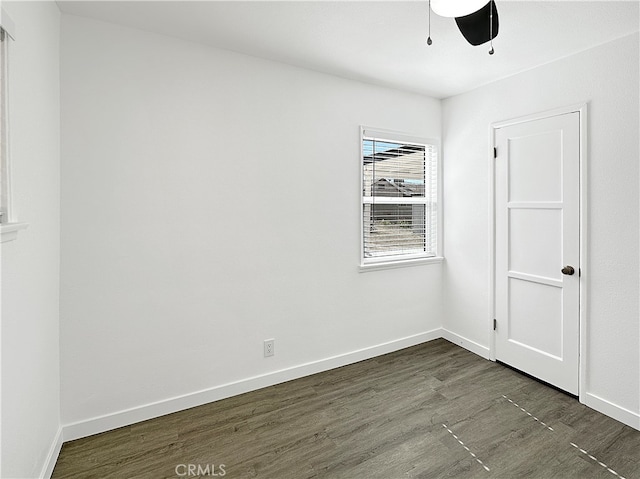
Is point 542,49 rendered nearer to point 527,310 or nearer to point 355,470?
point 527,310

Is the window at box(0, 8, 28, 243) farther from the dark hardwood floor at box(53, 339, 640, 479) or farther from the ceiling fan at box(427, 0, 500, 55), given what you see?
the ceiling fan at box(427, 0, 500, 55)

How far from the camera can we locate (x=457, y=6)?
1.33 meters

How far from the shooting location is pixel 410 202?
3.51m

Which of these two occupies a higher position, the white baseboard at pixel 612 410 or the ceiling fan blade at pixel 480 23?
the ceiling fan blade at pixel 480 23

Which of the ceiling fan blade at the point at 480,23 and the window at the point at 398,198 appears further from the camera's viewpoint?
the window at the point at 398,198

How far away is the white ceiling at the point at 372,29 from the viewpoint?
6.43 feet

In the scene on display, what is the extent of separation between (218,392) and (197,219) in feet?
4.21

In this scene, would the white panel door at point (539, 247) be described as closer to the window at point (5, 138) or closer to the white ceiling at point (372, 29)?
the white ceiling at point (372, 29)

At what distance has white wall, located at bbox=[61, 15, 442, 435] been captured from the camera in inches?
83.5

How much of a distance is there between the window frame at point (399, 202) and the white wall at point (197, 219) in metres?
0.08

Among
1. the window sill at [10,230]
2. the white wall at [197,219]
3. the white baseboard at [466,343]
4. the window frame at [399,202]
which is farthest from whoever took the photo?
the white baseboard at [466,343]

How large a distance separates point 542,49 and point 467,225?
155 cm

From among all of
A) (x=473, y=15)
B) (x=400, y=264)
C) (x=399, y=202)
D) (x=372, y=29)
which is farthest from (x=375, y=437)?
(x=372, y=29)

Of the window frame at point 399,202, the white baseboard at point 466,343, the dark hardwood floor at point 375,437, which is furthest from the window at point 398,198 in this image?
the dark hardwood floor at point 375,437
